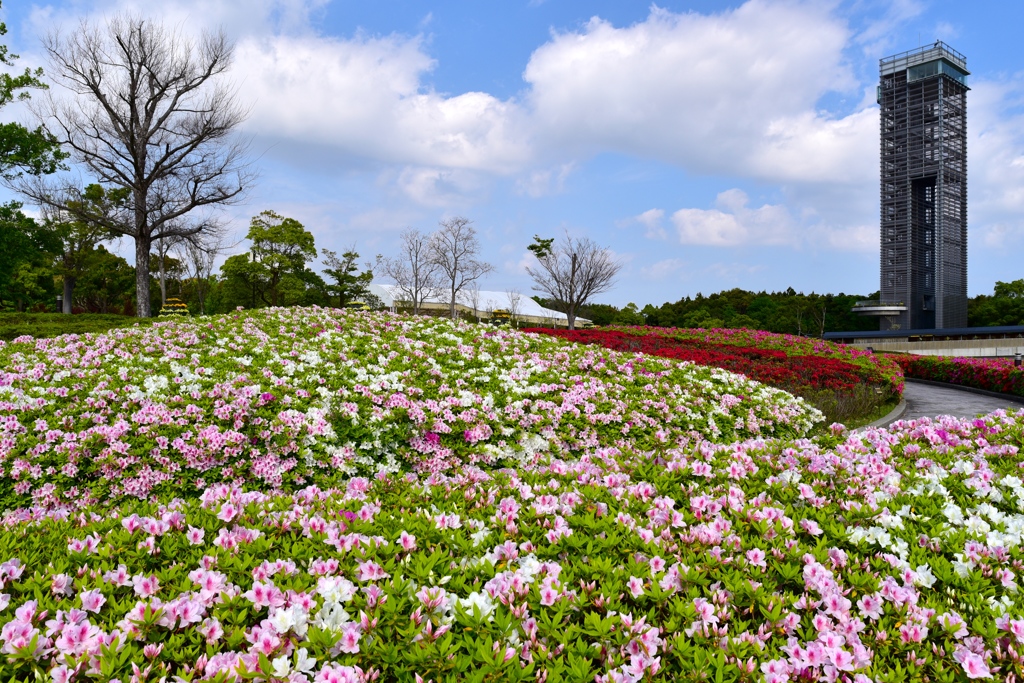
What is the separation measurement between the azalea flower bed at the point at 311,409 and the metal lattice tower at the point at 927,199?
71.4m

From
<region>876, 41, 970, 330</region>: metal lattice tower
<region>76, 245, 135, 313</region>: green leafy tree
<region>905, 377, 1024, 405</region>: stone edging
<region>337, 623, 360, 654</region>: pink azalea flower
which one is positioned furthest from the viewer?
<region>876, 41, 970, 330</region>: metal lattice tower

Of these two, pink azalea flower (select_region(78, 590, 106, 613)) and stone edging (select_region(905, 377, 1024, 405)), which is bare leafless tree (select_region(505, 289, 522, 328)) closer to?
stone edging (select_region(905, 377, 1024, 405))

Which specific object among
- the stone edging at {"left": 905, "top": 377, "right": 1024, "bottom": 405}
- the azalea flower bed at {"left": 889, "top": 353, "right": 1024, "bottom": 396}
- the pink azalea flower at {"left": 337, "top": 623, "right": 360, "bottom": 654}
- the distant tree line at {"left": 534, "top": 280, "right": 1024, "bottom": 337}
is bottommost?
the stone edging at {"left": 905, "top": 377, "right": 1024, "bottom": 405}

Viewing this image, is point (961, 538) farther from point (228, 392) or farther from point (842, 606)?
point (228, 392)

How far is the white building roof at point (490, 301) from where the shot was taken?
175ft

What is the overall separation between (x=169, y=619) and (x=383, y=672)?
0.90 meters

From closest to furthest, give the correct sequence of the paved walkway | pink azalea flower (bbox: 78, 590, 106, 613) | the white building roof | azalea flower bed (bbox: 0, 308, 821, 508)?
1. pink azalea flower (bbox: 78, 590, 106, 613)
2. azalea flower bed (bbox: 0, 308, 821, 508)
3. the paved walkway
4. the white building roof

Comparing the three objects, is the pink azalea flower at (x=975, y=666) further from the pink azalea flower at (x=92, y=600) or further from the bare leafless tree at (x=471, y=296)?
the bare leafless tree at (x=471, y=296)

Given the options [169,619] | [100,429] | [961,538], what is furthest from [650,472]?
[100,429]

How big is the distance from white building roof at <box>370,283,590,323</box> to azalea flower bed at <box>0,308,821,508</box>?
41812 mm

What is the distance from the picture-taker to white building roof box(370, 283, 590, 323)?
53.4 metres

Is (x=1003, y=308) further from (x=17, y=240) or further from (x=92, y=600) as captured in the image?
(x=17, y=240)

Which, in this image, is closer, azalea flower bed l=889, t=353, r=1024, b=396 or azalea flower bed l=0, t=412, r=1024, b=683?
azalea flower bed l=0, t=412, r=1024, b=683

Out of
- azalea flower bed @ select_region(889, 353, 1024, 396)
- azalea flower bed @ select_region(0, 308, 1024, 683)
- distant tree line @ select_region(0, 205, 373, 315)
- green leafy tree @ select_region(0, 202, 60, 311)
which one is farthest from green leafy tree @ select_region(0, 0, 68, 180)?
azalea flower bed @ select_region(889, 353, 1024, 396)
